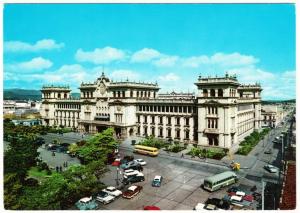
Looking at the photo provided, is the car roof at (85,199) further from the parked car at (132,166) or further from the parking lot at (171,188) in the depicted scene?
the parked car at (132,166)

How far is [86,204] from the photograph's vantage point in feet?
113

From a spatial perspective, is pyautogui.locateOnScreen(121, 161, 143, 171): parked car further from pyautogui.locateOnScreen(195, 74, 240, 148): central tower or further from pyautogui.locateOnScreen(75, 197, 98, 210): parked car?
pyautogui.locateOnScreen(195, 74, 240, 148): central tower

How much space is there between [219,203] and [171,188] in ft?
27.0

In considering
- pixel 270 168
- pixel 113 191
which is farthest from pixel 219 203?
pixel 270 168

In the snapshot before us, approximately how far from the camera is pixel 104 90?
275ft

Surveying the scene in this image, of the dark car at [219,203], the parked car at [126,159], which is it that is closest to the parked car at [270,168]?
the dark car at [219,203]

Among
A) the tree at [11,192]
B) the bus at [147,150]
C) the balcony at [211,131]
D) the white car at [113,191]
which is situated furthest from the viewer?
the balcony at [211,131]

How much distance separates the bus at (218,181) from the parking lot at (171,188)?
0.72 m

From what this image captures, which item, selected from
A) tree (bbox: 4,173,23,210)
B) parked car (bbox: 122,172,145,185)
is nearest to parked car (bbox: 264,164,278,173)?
parked car (bbox: 122,172,145,185)

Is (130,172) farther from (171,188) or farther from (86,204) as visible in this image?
(86,204)

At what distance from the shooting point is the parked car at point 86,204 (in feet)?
112

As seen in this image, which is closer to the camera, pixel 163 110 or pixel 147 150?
pixel 147 150

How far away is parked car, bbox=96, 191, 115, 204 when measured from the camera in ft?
117

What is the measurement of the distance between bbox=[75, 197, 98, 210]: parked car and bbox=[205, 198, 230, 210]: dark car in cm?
1459
